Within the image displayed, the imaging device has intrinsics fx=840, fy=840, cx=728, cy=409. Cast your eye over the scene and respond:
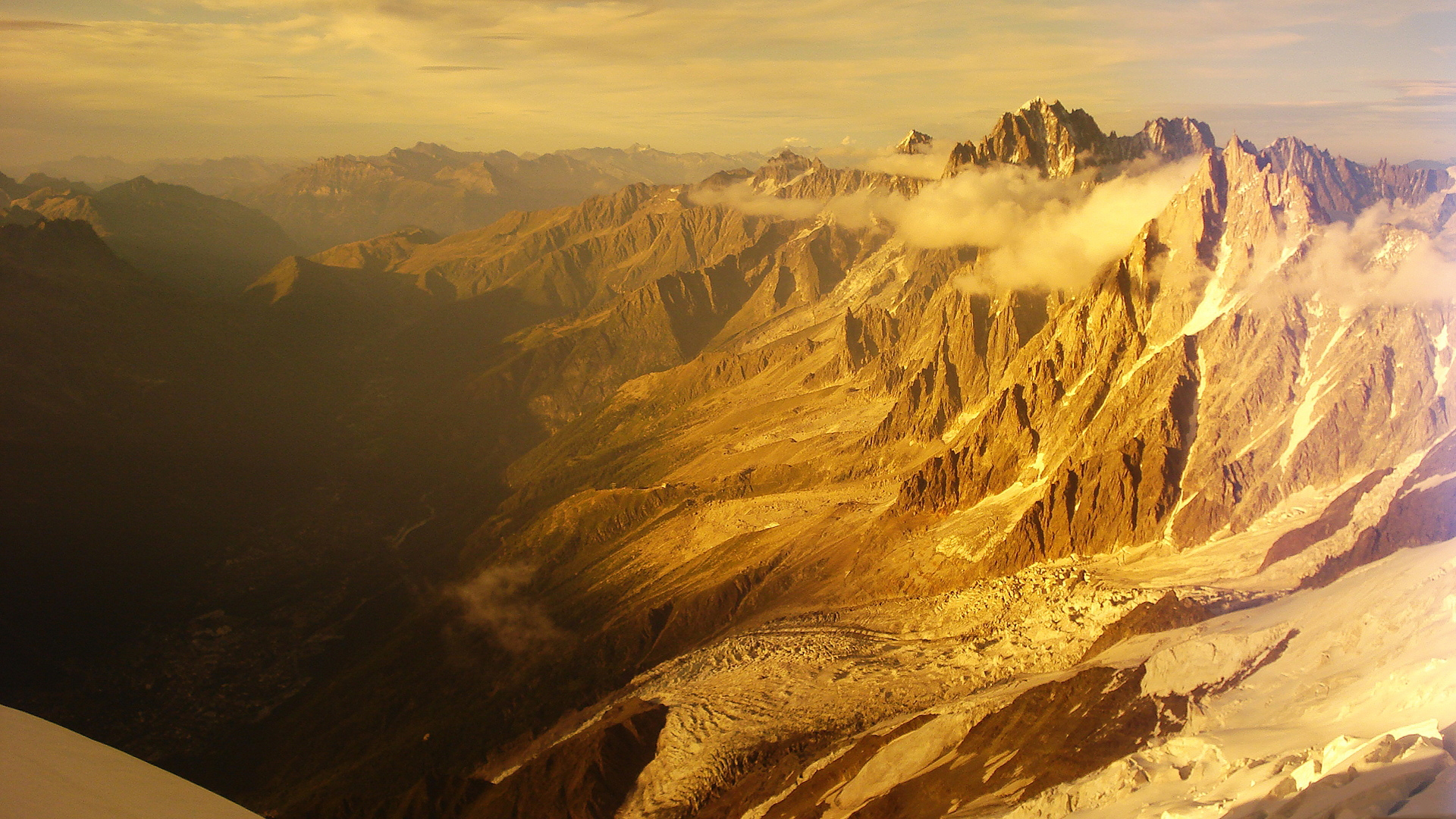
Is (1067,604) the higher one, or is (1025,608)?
(1067,604)

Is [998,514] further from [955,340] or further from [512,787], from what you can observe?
[512,787]

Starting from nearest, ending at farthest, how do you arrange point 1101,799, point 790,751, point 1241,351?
1. point 1101,799
2. point 790,751
3. point 1241,351

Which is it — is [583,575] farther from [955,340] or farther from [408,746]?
[955,340]

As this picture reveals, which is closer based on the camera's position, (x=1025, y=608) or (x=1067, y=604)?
(x=1067, y=604)

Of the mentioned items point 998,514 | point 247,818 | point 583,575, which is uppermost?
point 247,818

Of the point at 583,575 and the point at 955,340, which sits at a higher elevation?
the point at 955,340

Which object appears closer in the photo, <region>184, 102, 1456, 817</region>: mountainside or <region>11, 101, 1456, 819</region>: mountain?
<region>11, 101, 1456, 819</region>: mountain

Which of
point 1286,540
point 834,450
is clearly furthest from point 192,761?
point 1286,540

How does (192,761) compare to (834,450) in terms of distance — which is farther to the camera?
(834,450)

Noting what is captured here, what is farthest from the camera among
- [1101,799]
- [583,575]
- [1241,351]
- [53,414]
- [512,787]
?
[53,414]

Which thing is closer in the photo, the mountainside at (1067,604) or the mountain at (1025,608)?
the mountain at (1025,608)
